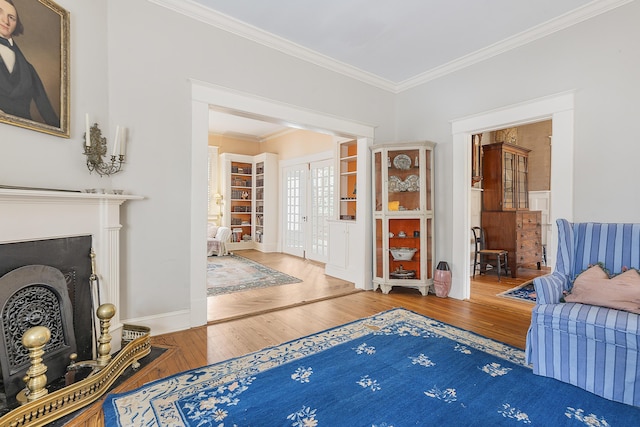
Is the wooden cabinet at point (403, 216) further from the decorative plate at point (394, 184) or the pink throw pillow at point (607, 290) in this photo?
the pink throw pillow at point (607, 290)

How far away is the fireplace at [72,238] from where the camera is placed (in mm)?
1749

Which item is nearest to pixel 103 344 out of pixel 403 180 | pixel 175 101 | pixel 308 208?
pixel 175 101

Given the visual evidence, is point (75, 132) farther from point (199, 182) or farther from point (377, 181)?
point (377, 181)

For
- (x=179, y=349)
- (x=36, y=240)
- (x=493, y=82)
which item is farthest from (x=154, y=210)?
(x=493, y=82)

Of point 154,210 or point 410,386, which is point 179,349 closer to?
point 154,210

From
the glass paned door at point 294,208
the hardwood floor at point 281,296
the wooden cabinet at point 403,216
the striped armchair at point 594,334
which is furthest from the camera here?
the glass paned door at point 294,208

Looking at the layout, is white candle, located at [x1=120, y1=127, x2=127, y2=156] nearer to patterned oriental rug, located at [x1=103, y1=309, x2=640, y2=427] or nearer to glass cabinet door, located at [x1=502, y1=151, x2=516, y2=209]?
patterned oriental rug, located at [x1=103, y1=309, x2=640, y2=427]

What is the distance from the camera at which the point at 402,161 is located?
4.31 m

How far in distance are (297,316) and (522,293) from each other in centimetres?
324

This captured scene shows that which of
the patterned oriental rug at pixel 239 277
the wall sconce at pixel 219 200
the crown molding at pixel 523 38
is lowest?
the patterned oriental rug at pixel 239 277

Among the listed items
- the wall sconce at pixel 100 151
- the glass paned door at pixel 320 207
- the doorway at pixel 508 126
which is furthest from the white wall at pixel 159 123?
the glass paned door at pixel 320 207

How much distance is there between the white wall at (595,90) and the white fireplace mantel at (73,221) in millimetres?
4082

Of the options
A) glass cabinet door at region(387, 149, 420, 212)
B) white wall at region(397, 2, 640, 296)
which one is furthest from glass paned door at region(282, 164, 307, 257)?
white wall at region(397, 2, 640, 296)

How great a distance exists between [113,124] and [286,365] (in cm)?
243
